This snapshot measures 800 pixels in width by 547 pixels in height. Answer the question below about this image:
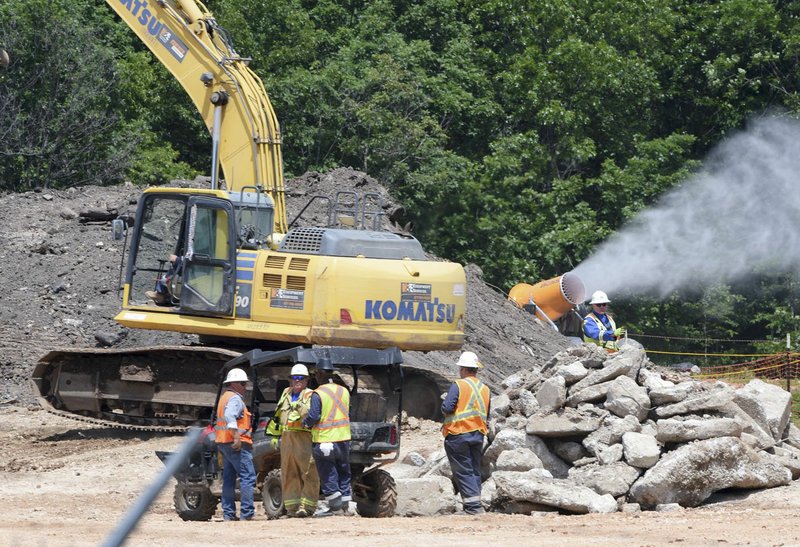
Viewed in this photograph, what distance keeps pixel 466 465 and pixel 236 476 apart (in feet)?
6.48

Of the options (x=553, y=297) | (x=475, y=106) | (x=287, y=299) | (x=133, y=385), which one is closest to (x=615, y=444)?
(x=287, y=299)

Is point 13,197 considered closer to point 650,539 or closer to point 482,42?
point 482,42

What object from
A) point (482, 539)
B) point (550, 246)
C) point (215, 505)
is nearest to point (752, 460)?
point (482, 539)

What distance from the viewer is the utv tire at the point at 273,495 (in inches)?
443

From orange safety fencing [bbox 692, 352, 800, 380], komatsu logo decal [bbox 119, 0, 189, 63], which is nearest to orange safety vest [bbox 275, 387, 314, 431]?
komatsu logo decal [bbox 119, 0, 189, 63]

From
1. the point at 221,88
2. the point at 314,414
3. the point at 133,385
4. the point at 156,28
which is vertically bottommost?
the point at 314,414

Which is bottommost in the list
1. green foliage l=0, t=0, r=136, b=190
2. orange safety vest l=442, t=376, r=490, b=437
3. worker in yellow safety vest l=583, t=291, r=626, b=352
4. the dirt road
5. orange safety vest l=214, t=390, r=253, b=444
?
the dirt road

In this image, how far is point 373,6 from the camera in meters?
35.0

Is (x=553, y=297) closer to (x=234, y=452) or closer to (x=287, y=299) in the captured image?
(x=287, y=299)

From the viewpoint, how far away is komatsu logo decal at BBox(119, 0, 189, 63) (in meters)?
18.5

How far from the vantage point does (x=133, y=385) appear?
55.1 ft

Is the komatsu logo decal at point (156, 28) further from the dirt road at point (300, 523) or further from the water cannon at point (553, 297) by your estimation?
the water cannon at point (553, 297)

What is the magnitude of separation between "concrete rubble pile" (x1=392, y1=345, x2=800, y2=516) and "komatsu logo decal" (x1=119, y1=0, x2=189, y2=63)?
6.87 m

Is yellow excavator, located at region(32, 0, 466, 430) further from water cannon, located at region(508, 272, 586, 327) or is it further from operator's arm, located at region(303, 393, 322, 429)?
water cannon, located at region(508, 272, 586, 327)
